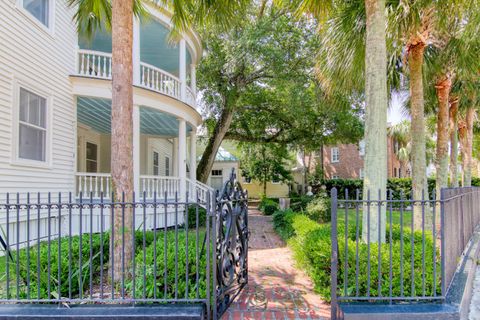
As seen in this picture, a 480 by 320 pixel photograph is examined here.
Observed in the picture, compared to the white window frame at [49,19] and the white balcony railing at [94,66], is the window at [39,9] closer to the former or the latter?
the white window frame at [49,19]

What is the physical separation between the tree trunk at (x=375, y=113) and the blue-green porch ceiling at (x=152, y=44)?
6876mm

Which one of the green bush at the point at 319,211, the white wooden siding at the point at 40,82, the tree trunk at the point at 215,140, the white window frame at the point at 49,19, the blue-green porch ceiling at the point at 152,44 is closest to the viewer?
the white wooden siding at the point at 40,82

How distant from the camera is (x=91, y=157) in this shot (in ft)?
45.8

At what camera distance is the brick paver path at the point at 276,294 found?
403cm

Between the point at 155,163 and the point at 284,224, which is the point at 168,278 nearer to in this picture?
the point at 284,224

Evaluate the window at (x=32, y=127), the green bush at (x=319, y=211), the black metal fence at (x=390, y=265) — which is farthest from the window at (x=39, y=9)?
the green bush at (x=319, y=211)

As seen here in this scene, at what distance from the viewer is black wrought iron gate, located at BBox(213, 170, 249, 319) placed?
3.92m

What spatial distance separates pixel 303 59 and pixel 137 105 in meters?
7.29

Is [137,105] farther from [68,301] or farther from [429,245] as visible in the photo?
[429,245]

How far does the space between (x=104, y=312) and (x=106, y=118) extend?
9.78m

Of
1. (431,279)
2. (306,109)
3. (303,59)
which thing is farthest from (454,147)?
(431,279)

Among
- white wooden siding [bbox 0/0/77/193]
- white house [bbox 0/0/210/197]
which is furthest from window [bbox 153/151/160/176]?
white wooden siding [bbox 0/0/77/193]

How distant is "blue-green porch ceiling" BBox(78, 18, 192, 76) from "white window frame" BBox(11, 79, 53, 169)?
2349 mm

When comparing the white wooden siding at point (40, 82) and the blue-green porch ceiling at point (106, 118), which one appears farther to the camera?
the blue-green porch ceiling at point (106, 118)
